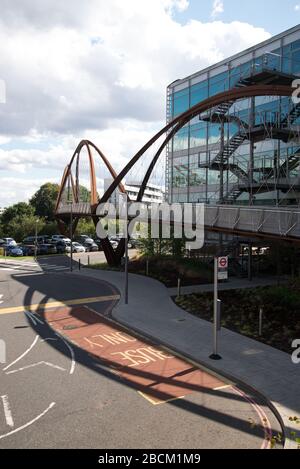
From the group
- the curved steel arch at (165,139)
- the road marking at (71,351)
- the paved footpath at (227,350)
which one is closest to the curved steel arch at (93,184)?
the curved steel arch at (165,139)

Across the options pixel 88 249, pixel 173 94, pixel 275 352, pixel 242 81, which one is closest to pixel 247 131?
pixel 242 81

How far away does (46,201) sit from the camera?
96250mm

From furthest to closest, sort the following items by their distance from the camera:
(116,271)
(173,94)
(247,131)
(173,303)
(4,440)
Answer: (173,94) < (116,271) < (247,131) < (173,303) < (4,440)

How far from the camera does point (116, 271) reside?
110ft

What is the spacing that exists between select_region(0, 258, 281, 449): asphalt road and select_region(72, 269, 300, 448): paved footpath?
1.48 ft

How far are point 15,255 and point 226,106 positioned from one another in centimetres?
3167

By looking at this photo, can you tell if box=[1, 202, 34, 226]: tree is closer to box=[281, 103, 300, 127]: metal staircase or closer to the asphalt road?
box=[281, 103, 300, 127]: metal staircase

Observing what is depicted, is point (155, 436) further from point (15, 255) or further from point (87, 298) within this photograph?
point (15, 255)

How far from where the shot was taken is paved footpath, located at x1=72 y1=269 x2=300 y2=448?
9.84 m

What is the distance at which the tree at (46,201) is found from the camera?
3735 inches

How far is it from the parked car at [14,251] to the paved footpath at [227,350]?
99.7ft

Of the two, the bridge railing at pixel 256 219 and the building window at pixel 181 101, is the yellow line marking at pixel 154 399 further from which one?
the building window at pixel 181 101

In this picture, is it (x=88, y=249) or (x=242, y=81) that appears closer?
(x=242, y=81)

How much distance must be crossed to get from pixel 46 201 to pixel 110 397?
90.7m
